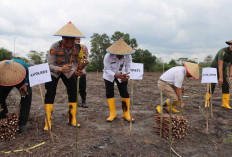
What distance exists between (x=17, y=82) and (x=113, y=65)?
5.95 ft

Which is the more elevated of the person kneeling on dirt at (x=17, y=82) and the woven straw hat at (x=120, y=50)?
the woven straw hat at (x=120, y=50)

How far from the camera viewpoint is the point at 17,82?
3.01 meters

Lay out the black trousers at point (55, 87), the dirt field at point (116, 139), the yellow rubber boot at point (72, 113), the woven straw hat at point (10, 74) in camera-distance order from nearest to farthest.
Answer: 1. the dirt field at point (116, 139)
2. the woven straw hat at point (10, 74)
3. the black trousers at point (55, 87)
4. the yellow rubber boot at point (72, 113)

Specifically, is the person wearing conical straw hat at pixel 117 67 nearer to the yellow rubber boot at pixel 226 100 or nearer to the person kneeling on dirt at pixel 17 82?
the person kneeling on dirt at pixel 17 82

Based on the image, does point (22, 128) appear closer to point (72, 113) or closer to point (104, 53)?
point (72, 113)

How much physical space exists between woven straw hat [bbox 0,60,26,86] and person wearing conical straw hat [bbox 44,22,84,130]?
476 millimetres

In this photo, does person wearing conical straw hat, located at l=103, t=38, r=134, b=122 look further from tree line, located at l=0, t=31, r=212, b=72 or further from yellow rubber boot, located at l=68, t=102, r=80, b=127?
tree line, located at l=0, t=31, r=212, b=72

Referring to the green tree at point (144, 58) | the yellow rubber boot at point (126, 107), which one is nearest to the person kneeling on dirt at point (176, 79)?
the yellow rubber boot at point (126, 107)

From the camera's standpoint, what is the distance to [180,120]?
3.21m

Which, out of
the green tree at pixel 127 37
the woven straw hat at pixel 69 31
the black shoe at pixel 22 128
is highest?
the green tree at pixel 127 37

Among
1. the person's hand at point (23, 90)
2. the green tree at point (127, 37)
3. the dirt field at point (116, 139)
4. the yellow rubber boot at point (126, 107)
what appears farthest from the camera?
the green tree at point (127, 37)

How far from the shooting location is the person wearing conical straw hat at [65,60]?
3.21m

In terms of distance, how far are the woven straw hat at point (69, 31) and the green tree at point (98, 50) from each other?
24.8 meters

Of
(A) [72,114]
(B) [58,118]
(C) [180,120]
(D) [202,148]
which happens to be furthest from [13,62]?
(D) [202,148]
